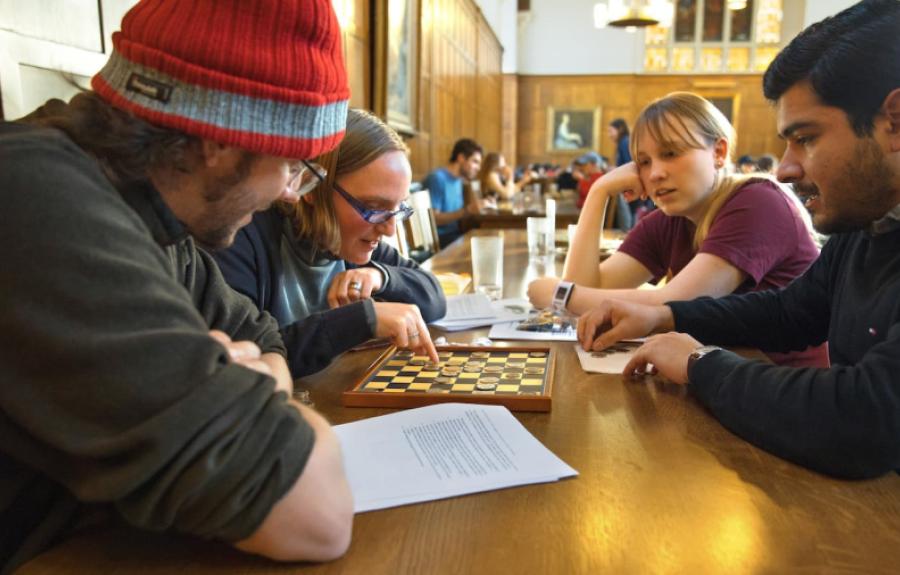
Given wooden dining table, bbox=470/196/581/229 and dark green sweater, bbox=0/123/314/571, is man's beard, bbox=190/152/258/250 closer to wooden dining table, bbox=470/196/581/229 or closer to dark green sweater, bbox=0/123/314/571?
dark green sweater, bbox=0/123/314/571

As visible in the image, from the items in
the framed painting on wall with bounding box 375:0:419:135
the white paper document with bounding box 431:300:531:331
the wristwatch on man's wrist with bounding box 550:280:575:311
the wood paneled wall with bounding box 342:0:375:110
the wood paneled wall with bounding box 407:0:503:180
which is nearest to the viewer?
the white paper document with bounding box 431:300:531:331

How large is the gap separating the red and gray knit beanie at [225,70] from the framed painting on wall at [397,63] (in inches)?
201

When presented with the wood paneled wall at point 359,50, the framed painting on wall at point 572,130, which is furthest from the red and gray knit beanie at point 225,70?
the framed painting on wall at point 572,130

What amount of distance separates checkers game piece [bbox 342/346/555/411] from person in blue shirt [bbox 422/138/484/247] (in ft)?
15.8

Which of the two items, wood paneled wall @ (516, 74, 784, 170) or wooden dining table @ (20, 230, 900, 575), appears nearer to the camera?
wooden dining table @ (20, 230, 900, 575)

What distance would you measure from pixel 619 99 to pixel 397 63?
334 inches

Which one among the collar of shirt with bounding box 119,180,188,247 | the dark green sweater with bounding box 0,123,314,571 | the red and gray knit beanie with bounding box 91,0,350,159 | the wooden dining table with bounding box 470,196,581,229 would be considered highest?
the red and gray knit beanie with bounding box 91,0,350,159

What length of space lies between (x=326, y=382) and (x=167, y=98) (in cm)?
65

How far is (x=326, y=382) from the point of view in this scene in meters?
1.29

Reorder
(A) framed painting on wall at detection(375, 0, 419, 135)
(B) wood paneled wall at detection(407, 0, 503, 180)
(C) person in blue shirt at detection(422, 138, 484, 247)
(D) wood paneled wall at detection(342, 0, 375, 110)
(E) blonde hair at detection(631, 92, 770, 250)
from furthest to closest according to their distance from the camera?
(B) wood paneled wall at detection(407, 0, 503, 180)
(C) person in blue shirt at detection(422, 138, 484, 247)
(A) framed painting on wall at detection(375, 0, 419, 135)
(D) wood paneled wall at detection(342, 0, 375, 110)
(E) blonde hair at detection(631, 92, 770, 250)

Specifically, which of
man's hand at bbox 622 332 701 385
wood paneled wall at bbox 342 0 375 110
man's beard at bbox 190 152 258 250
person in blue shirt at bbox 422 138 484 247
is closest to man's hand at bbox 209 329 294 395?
man's beard at bbox 190 152 258 250

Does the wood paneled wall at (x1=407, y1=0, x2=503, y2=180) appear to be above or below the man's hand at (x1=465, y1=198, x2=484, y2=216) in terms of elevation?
above

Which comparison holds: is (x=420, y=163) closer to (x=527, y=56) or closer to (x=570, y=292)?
(x=570, y=292)

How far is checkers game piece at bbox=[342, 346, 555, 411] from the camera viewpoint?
114cm
